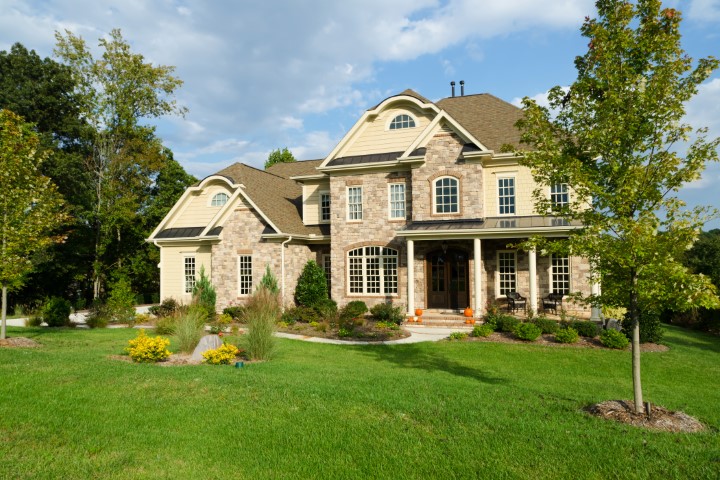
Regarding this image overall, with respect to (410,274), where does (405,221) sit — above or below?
above

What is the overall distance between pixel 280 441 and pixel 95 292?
2733 centimetres

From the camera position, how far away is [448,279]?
20.3 m

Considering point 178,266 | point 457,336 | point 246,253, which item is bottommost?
point 457,336

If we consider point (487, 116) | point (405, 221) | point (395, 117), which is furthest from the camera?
point (487, 116)

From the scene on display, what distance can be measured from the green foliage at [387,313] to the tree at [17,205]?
11.6m

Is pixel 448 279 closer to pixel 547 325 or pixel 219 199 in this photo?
pixel 547 325

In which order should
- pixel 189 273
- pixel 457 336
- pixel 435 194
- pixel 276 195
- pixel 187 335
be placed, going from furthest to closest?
pixel 189 273
pixel 276 195
pixel 435 194
pixel 457 336
pixel 187 335

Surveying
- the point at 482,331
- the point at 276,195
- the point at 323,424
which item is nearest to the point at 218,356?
the point at 323,424

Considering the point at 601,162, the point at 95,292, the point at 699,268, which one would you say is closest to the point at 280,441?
the point at 601,162

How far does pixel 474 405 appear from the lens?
698 cm

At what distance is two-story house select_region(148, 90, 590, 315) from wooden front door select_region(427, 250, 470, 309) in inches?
1.7

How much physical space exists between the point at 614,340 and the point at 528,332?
2.40m

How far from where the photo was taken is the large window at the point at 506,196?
19516 mm

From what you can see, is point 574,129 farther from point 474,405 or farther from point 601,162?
point 474,405
